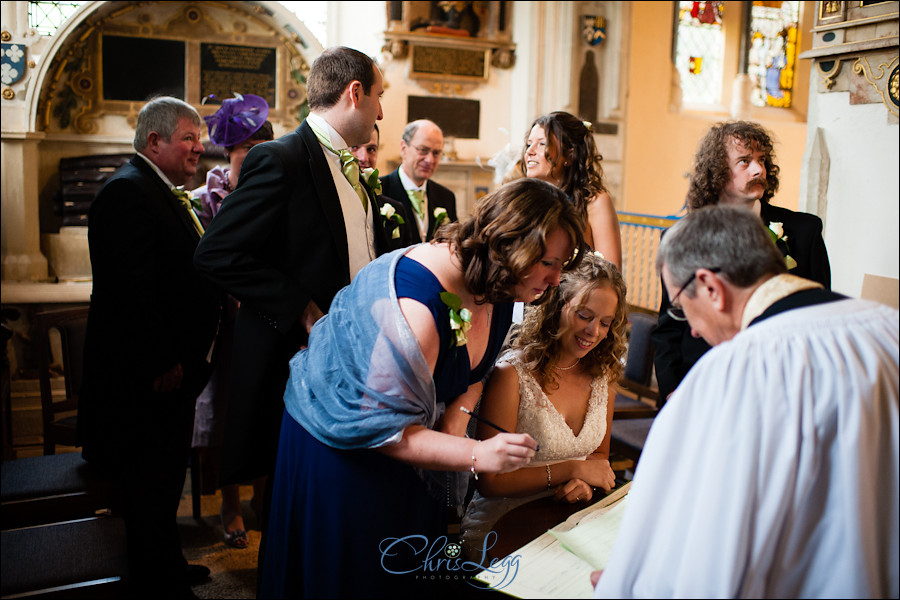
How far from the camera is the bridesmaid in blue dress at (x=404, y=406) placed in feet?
5.14

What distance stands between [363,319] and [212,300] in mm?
1614

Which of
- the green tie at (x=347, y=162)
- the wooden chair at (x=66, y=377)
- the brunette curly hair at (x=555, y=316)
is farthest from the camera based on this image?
the wooden chair at (x=66, y=377)

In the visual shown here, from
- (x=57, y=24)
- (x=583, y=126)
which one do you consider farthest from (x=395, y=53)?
(x=583, y=126)

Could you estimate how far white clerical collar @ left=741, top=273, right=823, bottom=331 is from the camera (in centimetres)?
125

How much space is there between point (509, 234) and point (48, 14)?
7.03m

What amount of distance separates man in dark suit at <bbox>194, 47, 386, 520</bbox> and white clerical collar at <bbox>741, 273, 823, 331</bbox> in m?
1.34

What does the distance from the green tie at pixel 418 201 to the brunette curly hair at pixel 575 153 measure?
5.82 ft

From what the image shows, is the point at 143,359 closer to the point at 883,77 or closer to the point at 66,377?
the point at 66,377

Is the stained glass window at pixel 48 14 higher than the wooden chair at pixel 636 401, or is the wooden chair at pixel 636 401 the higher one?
the stained glass window at pixel 48 14

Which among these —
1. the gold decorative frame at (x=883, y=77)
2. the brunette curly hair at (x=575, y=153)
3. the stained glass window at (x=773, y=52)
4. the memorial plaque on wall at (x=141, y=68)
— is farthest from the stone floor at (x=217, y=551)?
the stained glass window at (x=773, y=52)

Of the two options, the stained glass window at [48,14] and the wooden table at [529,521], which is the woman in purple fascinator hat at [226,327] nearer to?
the wooden table at [529,521]

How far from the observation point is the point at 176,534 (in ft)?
9.69

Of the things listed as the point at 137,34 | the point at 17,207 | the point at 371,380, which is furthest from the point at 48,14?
the point at 371,380

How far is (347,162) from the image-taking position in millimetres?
2436
